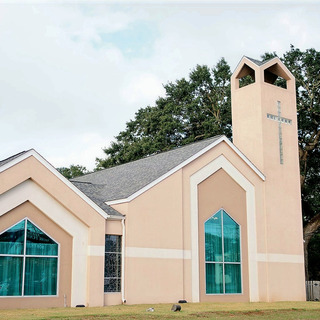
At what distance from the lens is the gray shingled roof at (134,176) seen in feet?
91.0

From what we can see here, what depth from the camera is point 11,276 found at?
74.5ft

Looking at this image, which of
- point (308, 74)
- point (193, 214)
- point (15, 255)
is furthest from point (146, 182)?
point (308, 74)

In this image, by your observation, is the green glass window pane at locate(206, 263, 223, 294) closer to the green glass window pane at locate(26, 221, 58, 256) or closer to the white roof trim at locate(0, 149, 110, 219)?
the white roof trim at locate(0, 149, 110, 219)

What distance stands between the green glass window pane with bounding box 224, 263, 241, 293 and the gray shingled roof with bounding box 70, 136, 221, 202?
20.5 feet

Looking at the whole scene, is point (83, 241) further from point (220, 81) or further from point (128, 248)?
point (220, 81)

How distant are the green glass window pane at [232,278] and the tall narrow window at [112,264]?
6.50 m

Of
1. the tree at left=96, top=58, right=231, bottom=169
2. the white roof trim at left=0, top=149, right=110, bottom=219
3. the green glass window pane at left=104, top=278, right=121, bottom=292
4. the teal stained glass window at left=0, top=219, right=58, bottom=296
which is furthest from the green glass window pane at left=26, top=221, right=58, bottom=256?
the tree at left=96, top=58, right=231, bottom=169

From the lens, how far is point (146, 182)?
27312 mm

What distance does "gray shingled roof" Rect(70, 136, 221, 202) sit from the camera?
91.0ft

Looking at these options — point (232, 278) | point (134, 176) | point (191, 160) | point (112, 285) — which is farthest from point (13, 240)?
point (232, 278)

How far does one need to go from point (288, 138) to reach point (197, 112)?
17.1m

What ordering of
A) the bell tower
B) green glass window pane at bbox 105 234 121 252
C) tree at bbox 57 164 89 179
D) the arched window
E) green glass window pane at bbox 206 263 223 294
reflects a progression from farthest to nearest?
tree at bbox 57 164 89 179, the bell tower, the arched window, green glass window pane at bbox 206 263 223 294, green glass window pane at bbox 105 234 121 252

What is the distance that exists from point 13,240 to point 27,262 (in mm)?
1136

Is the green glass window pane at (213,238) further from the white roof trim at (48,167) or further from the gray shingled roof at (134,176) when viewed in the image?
the white roof trim at (48,167)
